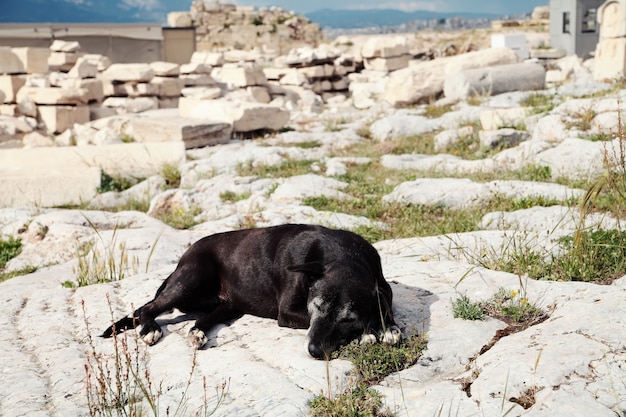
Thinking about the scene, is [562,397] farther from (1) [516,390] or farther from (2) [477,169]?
(2) [477,169]

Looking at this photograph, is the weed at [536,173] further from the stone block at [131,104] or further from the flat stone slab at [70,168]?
the stone block at [131,104]

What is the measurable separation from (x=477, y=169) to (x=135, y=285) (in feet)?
19.2

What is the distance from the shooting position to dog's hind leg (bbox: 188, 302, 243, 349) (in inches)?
169

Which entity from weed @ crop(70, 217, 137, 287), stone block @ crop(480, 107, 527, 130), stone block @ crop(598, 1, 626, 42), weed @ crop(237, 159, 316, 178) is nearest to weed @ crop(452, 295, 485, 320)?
weed @ crop(70, 217, 137, 287)

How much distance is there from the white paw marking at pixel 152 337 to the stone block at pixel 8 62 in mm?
16225

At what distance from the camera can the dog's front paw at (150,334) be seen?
4426mm

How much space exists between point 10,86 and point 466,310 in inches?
643

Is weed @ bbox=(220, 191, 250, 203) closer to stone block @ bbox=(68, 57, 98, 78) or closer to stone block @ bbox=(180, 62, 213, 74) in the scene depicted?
stone block @ bbox=(68, 57, 98, 78)

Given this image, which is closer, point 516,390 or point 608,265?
point 516,390

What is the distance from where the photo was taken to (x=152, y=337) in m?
4.45

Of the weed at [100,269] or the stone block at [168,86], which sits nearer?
the weed at [100,269]

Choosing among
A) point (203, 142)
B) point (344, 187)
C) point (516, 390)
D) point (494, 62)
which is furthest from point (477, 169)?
point (494, 62)

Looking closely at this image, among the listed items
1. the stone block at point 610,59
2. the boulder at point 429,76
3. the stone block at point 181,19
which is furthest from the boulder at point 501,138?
the stone block at point 181,19

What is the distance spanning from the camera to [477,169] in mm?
9977
